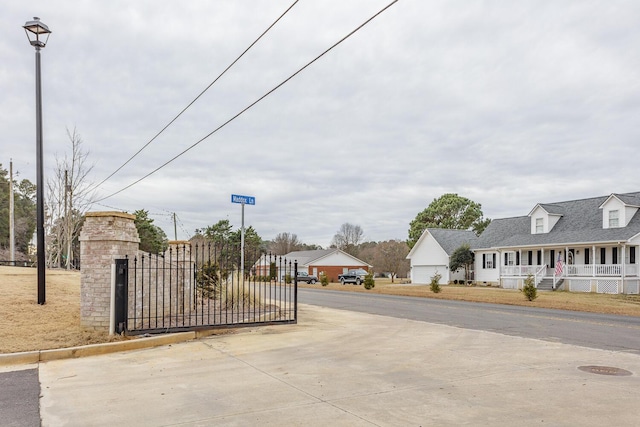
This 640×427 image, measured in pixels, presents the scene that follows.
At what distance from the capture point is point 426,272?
165 feet

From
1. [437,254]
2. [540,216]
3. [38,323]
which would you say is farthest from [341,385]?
[437,254]

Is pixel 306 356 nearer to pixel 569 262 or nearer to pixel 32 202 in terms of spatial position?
pixel 569 262

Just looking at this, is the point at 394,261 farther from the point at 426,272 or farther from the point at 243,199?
the point at 243,199

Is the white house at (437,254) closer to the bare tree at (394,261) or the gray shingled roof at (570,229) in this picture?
the gray shingled roof at (570,229)

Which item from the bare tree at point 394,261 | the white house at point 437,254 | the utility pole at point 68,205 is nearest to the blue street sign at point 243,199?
the utility pole at point 68,205

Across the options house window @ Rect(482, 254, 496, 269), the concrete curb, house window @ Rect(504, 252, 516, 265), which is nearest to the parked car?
house window @ Rect(482, 254, 496, 269)

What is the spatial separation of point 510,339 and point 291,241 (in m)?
98.7

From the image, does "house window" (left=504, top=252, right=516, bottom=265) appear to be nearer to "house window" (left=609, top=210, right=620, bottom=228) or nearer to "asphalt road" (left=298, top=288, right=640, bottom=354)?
"house window" (left=609, top=210, right=620, bottom=228)

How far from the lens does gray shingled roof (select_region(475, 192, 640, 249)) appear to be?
32625 millimetres

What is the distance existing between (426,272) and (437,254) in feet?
8.23

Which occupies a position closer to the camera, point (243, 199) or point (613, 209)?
point (243, 199)

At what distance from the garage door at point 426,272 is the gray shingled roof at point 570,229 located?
15.8 feet

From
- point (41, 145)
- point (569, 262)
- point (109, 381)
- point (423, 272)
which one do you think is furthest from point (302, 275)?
point (109, 381)

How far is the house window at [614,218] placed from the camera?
33366 millimetres
